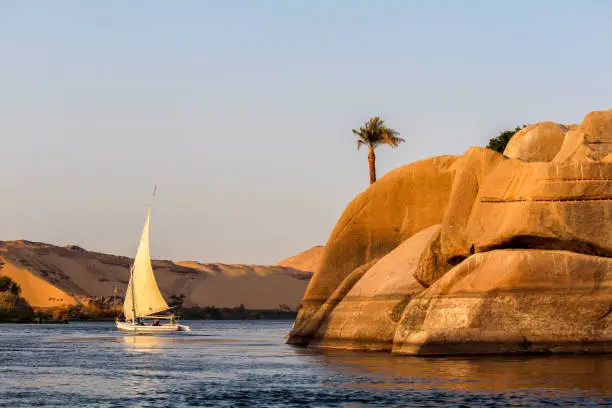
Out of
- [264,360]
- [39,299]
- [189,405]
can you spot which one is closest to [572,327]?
[264,360]

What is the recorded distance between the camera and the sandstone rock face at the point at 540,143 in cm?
4628

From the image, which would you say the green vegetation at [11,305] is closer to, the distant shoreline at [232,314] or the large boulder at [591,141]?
the distant shoreline at [232,314]

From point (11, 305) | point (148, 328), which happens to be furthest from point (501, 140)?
point (11, 305)

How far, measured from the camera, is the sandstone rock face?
152 ft

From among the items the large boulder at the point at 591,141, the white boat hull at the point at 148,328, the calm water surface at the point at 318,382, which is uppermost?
the large boulder at the point at 591,141

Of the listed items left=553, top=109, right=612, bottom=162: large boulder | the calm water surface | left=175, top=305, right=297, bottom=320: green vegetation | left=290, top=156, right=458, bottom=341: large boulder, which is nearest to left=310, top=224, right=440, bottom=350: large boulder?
the calm water surface

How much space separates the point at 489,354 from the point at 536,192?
625cm

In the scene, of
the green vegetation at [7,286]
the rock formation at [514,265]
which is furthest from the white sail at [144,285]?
the green vegetation at [7,286]

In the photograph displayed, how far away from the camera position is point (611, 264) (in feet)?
128

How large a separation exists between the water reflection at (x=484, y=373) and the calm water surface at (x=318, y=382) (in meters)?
0.03

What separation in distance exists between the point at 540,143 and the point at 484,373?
16260mm

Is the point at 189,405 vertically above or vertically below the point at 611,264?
below

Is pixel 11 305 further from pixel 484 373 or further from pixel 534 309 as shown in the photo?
pixel 484 373

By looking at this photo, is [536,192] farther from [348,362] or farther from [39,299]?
[39,299]
